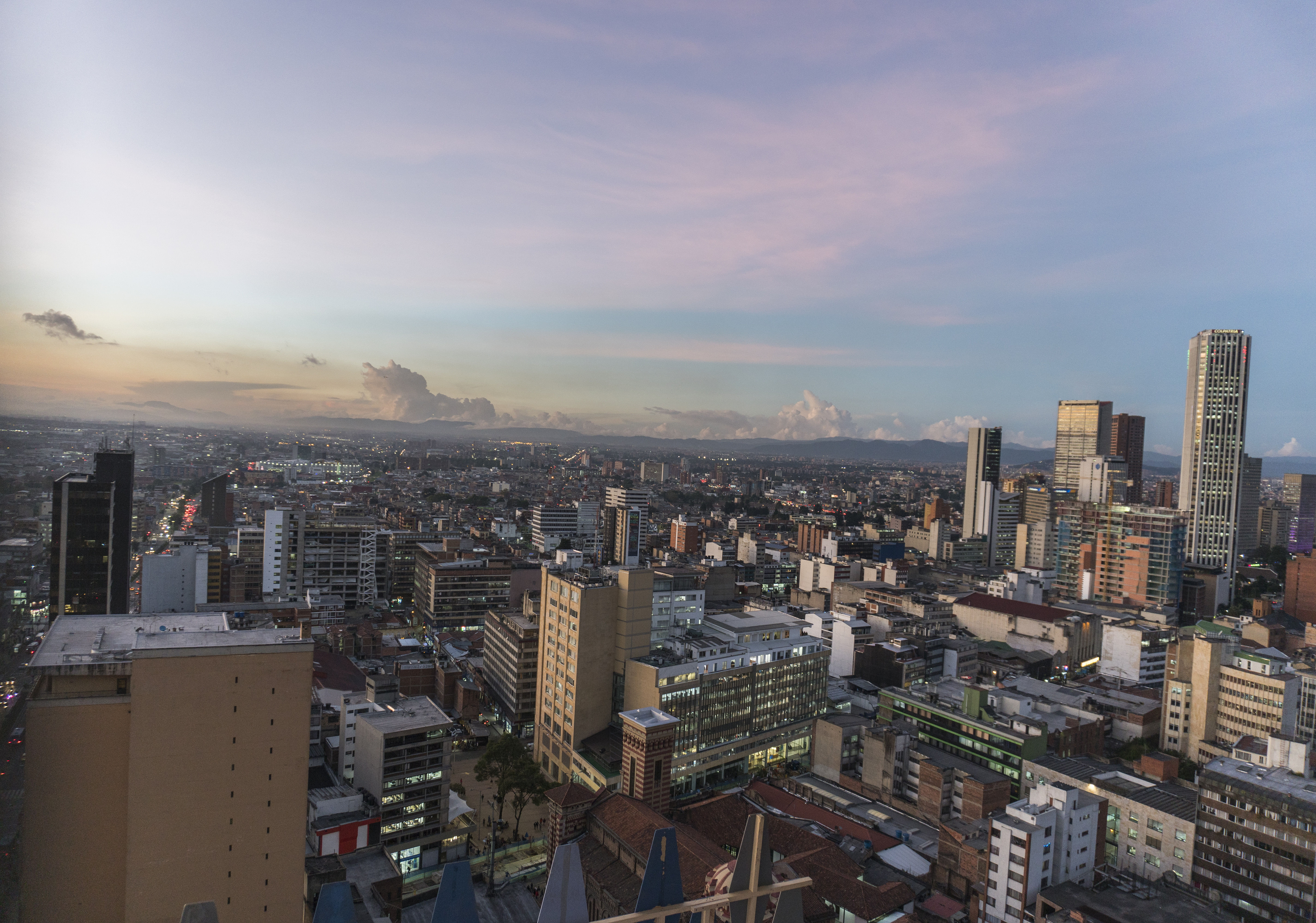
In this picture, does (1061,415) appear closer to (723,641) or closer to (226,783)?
(723,641)

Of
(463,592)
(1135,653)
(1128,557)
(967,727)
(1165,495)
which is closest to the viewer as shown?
(967,727)

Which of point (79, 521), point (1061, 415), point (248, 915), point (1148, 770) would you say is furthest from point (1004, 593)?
point (1061, 415)

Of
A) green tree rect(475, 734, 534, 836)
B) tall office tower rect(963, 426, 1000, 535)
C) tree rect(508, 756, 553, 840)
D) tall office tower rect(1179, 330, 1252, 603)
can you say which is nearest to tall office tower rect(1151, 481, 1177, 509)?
tall office tower rect(963, 426, 1000, 535)

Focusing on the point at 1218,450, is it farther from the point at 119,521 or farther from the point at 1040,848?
the point at 119,521

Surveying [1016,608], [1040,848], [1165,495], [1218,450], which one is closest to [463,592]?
[1040,848]

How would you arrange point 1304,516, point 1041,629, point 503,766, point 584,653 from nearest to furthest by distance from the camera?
1. point 503,766
2. point 584,653
3. point 1041,629
4. point 1304,516

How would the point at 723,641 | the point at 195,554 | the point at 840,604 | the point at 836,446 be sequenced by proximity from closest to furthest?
the point at 723,641 < the point at 195,554 < the point at 840,604 < the point at 836,446
